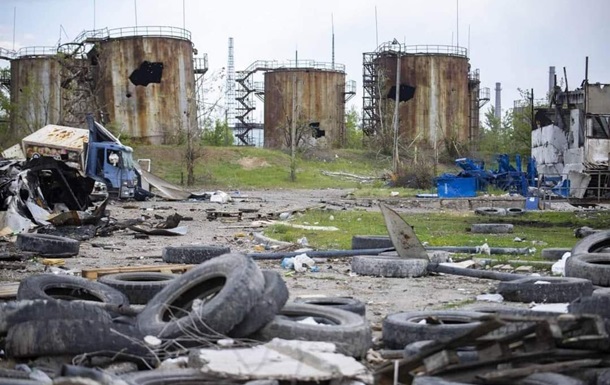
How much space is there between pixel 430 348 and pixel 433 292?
502 cm

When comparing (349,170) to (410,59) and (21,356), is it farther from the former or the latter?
(21,356)

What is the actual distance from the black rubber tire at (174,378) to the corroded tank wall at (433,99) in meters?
60.3

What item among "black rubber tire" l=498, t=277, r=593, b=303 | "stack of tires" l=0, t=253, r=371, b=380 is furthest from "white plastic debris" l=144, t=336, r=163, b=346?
"black rubber tire" l=498, t=277, r=593, b=303

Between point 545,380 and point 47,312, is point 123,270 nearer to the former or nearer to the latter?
Result: point 47,312

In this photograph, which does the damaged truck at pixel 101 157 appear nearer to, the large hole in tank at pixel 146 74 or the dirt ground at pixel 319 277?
the dirt ground at pixel 319 277

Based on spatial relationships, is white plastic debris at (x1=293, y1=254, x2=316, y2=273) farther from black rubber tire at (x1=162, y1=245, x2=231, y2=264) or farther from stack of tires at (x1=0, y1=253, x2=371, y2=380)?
stack of tires at (x1=0, y1=253, x2=371, y2=380)

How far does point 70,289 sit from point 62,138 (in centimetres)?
2978

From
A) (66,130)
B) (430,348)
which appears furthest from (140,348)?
(66,130)

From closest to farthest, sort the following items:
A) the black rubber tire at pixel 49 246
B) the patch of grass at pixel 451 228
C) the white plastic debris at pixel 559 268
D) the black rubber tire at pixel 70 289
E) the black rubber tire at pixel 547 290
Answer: the black rubber tire at pixel 70 289
the black rubber tire at pixel 547 290
the white plastic debris at pixel 559 268
the black rubber tire at pixel 49 246
the patch of grass at pixel 451 228

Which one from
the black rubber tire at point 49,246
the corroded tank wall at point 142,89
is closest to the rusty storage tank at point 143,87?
the corroded tank wall at point 142,89

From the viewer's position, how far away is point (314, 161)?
6166cm

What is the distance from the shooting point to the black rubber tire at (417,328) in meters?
6.43

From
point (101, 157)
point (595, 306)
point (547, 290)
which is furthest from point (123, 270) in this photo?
point (101, 157)

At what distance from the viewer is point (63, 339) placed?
18.5 feet
